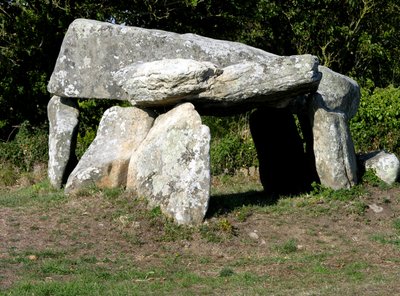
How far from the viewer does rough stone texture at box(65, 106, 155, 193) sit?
15.3 metres

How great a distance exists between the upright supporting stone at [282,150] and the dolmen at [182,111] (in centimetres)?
2

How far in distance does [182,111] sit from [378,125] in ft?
25.7

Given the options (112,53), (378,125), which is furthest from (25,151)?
(378,125)

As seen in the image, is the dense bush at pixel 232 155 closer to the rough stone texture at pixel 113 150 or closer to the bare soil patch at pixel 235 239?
the bare soil patch at pixel 235 239

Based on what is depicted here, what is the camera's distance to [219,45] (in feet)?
53.2

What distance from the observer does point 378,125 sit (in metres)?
20.6

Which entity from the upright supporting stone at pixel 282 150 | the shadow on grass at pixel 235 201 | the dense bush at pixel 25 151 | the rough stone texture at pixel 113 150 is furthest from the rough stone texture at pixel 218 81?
the dense bush at pixel 25 151

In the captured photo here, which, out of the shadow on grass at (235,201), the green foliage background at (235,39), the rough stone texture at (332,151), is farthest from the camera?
the green foliage background at (235,39)

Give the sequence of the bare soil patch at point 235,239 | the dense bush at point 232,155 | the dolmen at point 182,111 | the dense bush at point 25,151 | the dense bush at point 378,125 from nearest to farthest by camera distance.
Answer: the bare soil patch at point 235,239, the dolmen at point 182,111, the dense bush at point 378,125, the dense bush at point 232,155, the dense bush at point 25,151

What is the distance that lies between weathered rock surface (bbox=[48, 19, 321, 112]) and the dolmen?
19 mm

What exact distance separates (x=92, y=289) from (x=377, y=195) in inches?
280

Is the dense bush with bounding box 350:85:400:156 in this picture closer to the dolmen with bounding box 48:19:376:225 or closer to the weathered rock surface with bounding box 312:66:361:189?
the dolmen with bounding box 48:19:376:225

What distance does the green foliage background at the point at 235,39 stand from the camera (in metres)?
20.8

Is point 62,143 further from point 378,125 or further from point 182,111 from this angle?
point 378,125
